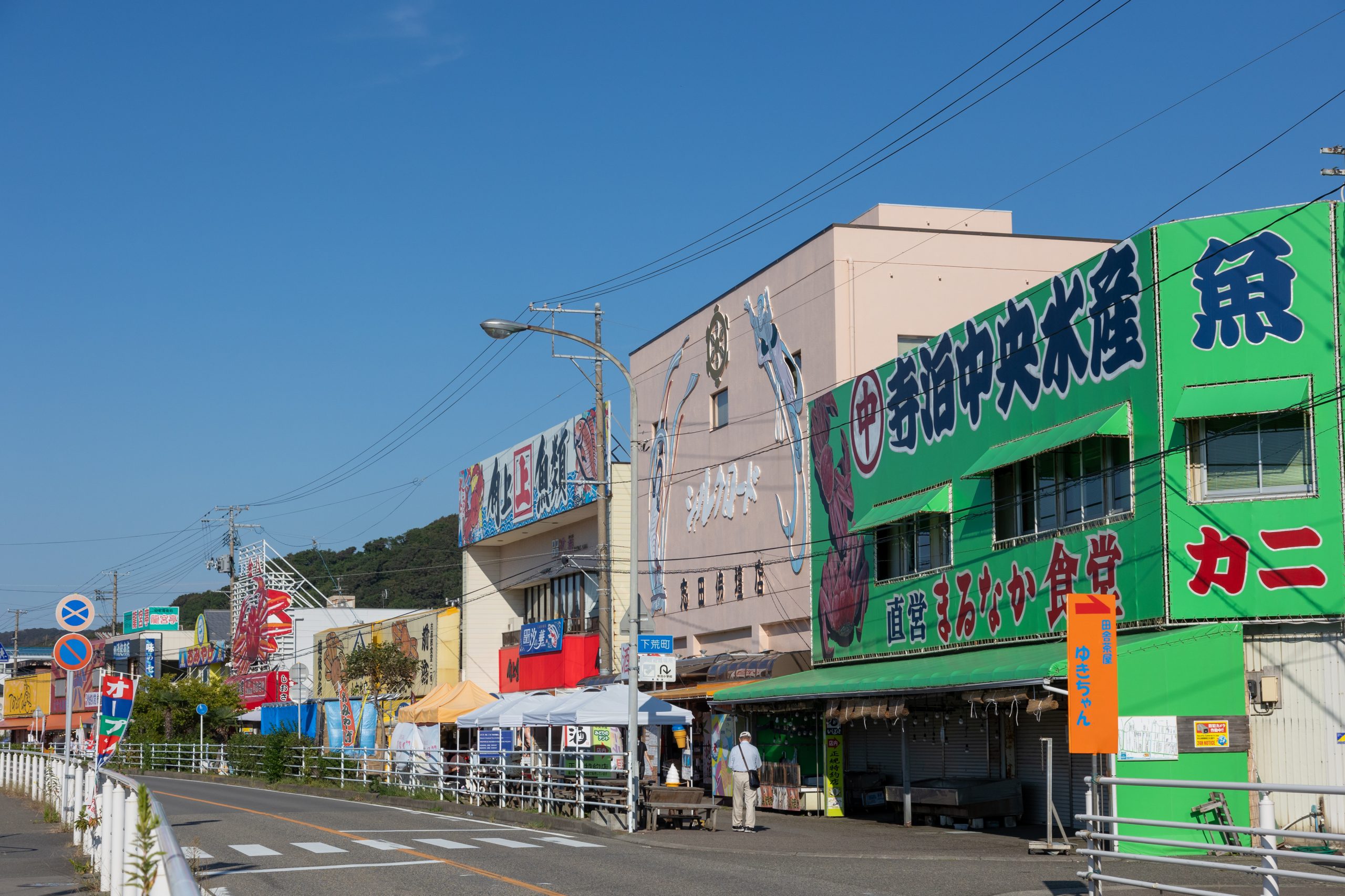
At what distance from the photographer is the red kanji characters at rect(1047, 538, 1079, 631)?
68.1 ft

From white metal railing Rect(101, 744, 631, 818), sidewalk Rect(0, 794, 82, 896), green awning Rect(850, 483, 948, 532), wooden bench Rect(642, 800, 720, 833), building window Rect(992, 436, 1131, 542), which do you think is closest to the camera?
sidewalk Rect(0, 794, 82, 896)

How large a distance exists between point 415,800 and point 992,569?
14654 mm

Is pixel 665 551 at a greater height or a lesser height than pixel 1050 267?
lesser

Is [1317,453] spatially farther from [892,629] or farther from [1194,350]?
[892,629]

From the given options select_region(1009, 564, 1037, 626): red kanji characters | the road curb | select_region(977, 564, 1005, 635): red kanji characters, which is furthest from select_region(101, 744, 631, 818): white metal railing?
select_region(1009, 564, 1037, 626): red kanji characters

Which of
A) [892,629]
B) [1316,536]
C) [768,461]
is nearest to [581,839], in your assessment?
[892,629]

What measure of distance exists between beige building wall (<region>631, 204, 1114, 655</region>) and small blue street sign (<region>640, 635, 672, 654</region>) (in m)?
7.86

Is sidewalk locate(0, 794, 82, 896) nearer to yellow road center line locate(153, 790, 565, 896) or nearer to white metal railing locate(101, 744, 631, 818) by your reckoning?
yellow road center line locate(153, 790, 565, 896)

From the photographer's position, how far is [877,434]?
27.7 meters

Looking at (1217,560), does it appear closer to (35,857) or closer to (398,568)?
(35,857)

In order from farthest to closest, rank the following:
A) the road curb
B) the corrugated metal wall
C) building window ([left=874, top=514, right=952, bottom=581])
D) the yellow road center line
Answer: building window ([left=874, top=514, right=952, bottom=581]), the road curb, the corrugated metal wall, the yellow road center line

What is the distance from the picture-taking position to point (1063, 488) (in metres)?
21.8

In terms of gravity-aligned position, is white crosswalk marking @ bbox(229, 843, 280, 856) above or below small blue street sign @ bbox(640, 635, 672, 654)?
below

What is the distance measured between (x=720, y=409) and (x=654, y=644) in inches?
558
